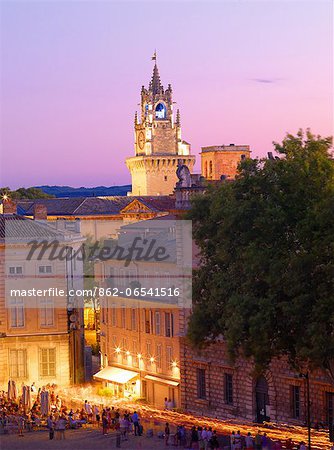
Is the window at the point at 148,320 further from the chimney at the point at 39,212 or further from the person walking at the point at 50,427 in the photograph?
the chimney at the point at 39,212

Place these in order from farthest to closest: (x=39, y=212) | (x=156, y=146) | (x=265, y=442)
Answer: (x=156, y=146), (x=39, y=212), (x=265, y=442)

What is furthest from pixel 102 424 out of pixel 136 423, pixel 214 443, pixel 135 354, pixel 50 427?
pixel 135 354

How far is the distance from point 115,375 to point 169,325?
3.95m

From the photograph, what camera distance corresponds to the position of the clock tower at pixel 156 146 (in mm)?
146625

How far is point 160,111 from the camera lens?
15462 cm

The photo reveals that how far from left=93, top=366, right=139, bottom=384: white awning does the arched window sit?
10342cm

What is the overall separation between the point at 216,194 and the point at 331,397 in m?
8.40

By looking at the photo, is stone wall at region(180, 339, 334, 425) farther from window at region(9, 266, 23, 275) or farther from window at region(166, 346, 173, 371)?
window at region(9, 266, 23, 275)

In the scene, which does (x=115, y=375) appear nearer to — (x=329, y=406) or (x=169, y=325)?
(x=169, y=325)

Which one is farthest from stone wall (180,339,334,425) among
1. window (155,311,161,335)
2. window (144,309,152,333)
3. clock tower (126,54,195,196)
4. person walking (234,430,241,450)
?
clock tower (126,54,195,196)

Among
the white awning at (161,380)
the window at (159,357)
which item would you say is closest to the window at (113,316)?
the white awning at (161,380)

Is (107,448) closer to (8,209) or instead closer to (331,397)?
(331,397)

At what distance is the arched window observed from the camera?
154125mm

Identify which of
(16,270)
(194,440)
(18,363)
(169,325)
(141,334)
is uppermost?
(16,270)
